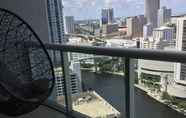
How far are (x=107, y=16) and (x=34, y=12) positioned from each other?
1273 mm

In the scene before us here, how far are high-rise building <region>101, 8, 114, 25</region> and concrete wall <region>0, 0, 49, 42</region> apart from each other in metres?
1.11

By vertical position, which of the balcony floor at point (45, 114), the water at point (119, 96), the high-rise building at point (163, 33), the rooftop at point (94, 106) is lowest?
the balcony floor at point (45, 114)

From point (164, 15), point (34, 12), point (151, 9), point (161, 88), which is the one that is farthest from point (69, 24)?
point (161, 88)

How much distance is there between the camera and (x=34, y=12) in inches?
133

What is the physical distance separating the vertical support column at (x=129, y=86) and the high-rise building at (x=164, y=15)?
497 mm

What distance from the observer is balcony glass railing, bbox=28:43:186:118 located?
167cm

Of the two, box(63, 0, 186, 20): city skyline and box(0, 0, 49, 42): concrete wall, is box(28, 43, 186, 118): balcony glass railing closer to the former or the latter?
box(63, 0, 186, 20): city skyline

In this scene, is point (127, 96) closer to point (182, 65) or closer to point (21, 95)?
point (182, 65)

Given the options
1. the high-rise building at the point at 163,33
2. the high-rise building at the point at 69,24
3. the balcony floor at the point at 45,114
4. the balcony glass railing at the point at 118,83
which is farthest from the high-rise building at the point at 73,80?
the high-rise building at the point at 163,33

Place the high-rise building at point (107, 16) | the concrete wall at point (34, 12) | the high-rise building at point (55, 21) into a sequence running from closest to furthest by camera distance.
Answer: the high-rise building at point (107, 16) → the high-rise building at point (55, 21) → the concrete wall at point (34, 12)

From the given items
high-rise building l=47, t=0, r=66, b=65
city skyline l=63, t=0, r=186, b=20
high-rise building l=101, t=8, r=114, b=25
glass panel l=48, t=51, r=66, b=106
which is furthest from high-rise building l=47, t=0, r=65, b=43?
high-rise building l=101, t=8, r=114, b=25

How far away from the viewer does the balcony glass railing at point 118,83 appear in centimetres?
167

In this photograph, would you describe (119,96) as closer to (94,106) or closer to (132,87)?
(132,87)

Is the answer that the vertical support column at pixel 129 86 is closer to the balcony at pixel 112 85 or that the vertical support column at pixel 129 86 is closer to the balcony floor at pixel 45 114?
the balcony at pixel 112 85
